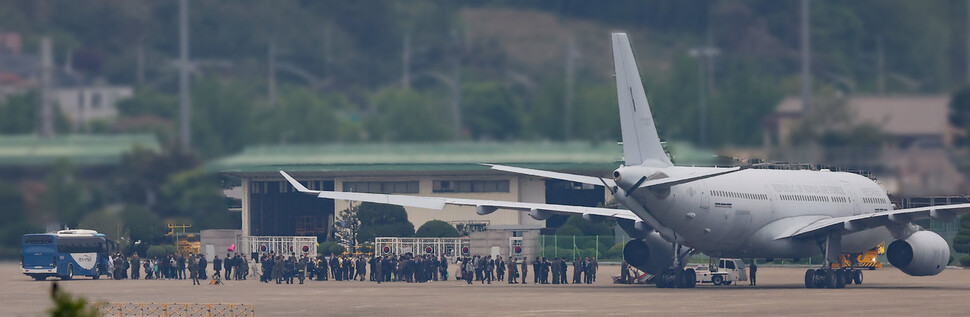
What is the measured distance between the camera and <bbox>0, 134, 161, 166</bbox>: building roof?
53438mm

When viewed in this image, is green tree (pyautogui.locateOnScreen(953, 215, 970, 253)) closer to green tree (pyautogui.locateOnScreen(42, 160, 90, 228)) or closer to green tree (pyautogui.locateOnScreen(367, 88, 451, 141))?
green tree (pyautogui.locateOnScreen(367, 88, 451, 141))

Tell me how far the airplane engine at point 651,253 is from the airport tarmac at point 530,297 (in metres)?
0.93

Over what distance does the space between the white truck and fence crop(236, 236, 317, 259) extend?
23424 millimetres

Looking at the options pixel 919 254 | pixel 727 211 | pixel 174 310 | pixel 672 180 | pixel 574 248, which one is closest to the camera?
pixel 174 310

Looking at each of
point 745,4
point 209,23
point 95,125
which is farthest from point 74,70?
point 745,4

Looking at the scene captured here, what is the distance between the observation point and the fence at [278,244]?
76.3m

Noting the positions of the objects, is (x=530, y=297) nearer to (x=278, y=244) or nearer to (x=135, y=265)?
(x=135, y=265)

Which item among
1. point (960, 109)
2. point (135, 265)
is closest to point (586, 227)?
point (135, 265)

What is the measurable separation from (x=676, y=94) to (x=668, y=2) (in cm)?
2639

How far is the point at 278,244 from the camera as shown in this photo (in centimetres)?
7725

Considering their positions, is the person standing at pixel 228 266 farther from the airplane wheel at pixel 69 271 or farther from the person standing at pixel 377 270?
the airplane wheel at pixel 69 271

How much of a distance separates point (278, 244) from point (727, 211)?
3152cm

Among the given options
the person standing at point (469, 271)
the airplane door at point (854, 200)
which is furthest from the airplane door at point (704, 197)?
the person standing at point (469, 271)

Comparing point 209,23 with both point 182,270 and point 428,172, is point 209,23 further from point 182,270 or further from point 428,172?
point 182,270
